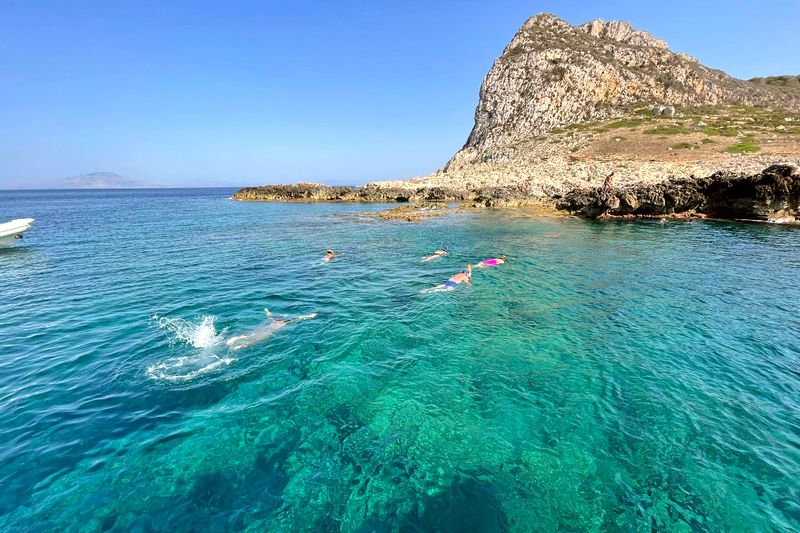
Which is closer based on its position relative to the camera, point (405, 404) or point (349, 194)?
point (405, 404)

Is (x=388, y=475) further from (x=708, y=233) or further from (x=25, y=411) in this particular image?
(x=708, y=233)

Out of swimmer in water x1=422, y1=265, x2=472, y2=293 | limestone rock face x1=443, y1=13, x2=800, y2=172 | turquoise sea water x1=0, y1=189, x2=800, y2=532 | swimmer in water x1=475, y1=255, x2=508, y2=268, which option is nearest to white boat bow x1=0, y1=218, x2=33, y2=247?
turquoise sea water x1=0, y1=189, x2=800, y2=532

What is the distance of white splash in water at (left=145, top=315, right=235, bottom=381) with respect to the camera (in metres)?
12.1

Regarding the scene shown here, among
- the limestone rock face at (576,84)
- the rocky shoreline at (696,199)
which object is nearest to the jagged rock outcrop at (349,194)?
the rocky shoreline at (696,199)

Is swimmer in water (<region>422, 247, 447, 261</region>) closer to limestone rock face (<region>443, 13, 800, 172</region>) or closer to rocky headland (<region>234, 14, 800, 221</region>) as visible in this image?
rocky headland (<region>234, 14, 800, 221</region>)

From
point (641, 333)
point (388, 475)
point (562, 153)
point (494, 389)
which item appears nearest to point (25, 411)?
point (388, 475)

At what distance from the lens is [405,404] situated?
1053 centimetres

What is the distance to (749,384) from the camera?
11.3 meters

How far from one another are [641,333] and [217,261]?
27838 millimetres

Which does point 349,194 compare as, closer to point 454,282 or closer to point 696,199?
point 696,199

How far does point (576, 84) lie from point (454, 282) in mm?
112600

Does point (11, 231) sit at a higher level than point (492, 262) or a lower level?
higher

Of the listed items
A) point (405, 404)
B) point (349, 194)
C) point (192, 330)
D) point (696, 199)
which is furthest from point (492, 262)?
point (349, 194)

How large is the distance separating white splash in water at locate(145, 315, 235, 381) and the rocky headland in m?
47.9
